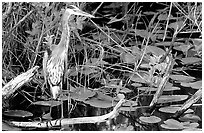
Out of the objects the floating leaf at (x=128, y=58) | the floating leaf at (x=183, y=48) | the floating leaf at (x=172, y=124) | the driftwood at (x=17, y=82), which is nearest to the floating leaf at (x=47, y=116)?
the driftwood at (x=17, y=82)

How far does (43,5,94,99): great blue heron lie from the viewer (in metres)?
3.29

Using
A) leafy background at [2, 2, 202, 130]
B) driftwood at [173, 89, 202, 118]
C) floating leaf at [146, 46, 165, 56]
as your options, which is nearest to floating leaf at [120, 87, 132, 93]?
leafy background at [2, 2, 202, 130]

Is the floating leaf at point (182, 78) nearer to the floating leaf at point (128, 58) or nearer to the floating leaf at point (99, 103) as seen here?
the floating leaf at point (128, 58)

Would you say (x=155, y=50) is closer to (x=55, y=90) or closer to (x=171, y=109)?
(x=171, y=109)

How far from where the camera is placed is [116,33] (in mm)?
4719

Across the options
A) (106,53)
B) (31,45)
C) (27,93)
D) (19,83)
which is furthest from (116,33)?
(19,83)

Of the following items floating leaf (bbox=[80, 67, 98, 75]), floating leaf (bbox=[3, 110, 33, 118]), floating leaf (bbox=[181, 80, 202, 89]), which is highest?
floating leaf (bbox=[80, 67, 98, 75])

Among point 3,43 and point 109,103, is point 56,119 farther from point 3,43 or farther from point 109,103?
point 3,43

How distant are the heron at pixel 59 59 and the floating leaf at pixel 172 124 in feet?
2.31

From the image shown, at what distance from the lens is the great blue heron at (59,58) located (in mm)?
3291

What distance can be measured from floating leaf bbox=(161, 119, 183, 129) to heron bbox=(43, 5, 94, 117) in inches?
27.8

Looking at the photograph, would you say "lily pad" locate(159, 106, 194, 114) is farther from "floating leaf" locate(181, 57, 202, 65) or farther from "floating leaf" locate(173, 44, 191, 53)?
"floating leaf" locate(173, 44, 191, 53)

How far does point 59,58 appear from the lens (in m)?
3.29

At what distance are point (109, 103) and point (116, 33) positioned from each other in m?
1.26
